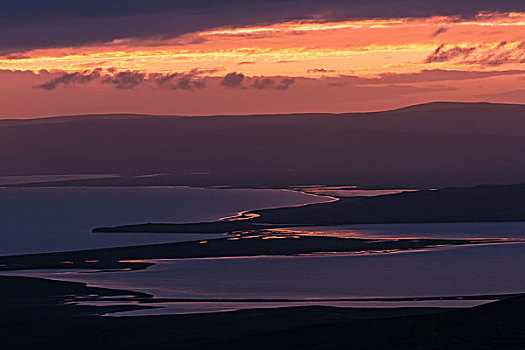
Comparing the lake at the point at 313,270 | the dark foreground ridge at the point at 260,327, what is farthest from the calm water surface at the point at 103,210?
the dark foreground ridge at the point at 260,327

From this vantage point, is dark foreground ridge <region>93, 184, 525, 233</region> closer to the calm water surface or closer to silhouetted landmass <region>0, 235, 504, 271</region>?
the calm water surface

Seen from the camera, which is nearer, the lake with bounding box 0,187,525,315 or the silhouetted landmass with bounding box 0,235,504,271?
the lake with bounding box 0,187,525,315

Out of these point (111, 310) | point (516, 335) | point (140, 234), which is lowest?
point (516, 335)

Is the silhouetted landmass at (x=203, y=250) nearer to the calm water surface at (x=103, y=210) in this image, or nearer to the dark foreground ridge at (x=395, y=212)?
the calm water surface at (x=103, y=210)

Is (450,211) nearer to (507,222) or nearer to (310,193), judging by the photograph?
(507,222)

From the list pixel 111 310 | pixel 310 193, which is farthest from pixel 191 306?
pixel 310 193

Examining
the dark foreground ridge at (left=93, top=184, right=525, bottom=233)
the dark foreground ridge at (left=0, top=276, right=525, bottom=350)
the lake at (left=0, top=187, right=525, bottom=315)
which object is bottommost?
the dark foreground ridge at (left=0, top=276, right=525, bottom=350)

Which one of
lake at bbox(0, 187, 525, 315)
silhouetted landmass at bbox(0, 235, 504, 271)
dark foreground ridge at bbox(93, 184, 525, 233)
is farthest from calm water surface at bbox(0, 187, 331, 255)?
dark foreground ridge at bbox(93, 184, 525, 233)
